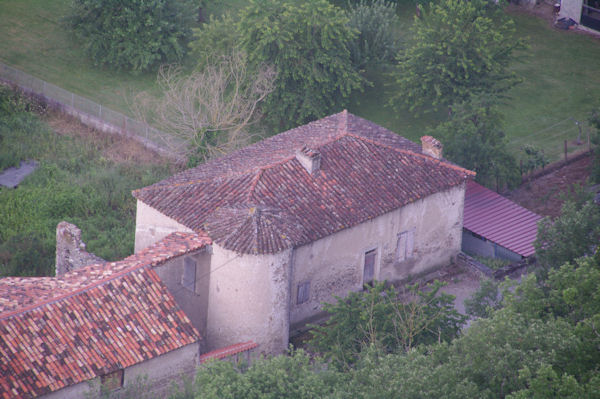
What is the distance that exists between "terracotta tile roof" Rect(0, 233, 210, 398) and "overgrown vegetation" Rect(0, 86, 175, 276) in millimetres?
8911

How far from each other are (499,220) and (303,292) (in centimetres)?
1155

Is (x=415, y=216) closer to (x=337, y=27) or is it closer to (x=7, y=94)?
(x=337, y=27)

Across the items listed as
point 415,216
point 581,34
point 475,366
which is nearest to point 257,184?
point 415,216

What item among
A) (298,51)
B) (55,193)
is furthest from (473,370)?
(298,51)

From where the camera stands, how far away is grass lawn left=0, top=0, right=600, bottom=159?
5747cm

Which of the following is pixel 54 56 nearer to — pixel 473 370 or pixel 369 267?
pixel 369 267

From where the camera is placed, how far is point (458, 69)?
171ft

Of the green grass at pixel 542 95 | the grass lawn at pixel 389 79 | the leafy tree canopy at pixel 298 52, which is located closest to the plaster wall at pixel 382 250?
the leafy tree canopy at pixel 298 52

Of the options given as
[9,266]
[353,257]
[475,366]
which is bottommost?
[9,266]

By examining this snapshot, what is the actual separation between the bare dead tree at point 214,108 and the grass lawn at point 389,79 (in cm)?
858

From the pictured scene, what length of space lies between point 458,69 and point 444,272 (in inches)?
630

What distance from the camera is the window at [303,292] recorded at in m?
35.6

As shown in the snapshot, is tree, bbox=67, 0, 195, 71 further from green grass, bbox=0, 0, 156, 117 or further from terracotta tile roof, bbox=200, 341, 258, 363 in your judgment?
terracotta tile roof, bbox=200, 341, 258, 363

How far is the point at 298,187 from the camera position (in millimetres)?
36062
